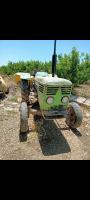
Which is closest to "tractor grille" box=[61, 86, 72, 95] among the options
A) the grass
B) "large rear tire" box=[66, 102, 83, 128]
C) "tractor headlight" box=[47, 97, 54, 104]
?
"tractor headlight" box=[47, 97, 54, 104]

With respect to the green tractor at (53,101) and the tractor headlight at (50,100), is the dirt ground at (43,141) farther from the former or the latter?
the tractor headlight at (50,100)

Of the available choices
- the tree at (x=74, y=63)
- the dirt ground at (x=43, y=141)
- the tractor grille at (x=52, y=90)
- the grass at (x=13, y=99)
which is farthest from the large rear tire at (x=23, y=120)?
the tree at (x=74, y=63)

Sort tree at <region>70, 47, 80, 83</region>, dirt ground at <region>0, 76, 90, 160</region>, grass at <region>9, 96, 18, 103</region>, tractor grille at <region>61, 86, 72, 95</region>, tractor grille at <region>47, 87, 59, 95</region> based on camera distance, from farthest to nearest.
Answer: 1. tree at <region>70, 47, 80, 83</region>
2. grass at <region>9, 96, 18, 103</region>
3. tractor grille at <region>61, 86, 72, 95</region>
4. tractor grille at <region>47, 87, 59, 95</region>
5. dirt ground at <region>0, 76, 90, 160</region>

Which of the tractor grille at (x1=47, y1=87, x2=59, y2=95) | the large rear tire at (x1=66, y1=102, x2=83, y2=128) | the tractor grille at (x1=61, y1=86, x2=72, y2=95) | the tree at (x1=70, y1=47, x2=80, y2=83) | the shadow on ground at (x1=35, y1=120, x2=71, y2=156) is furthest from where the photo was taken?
the tree at (x1=70, y1=47, x2=80, y2=83)

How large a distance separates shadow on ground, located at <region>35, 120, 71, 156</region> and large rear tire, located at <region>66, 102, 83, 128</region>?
407 mm

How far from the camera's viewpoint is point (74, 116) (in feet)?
20.7

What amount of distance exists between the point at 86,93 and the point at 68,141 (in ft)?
18.8

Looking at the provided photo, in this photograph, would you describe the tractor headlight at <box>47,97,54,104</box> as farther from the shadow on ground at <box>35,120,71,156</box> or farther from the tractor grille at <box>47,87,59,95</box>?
the shadow on ground at <box>35,120,71,156</box>

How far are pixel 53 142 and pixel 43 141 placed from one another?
25cm

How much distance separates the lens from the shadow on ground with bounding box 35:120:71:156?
5.38 metres

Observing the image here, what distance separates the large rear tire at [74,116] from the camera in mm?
6090
